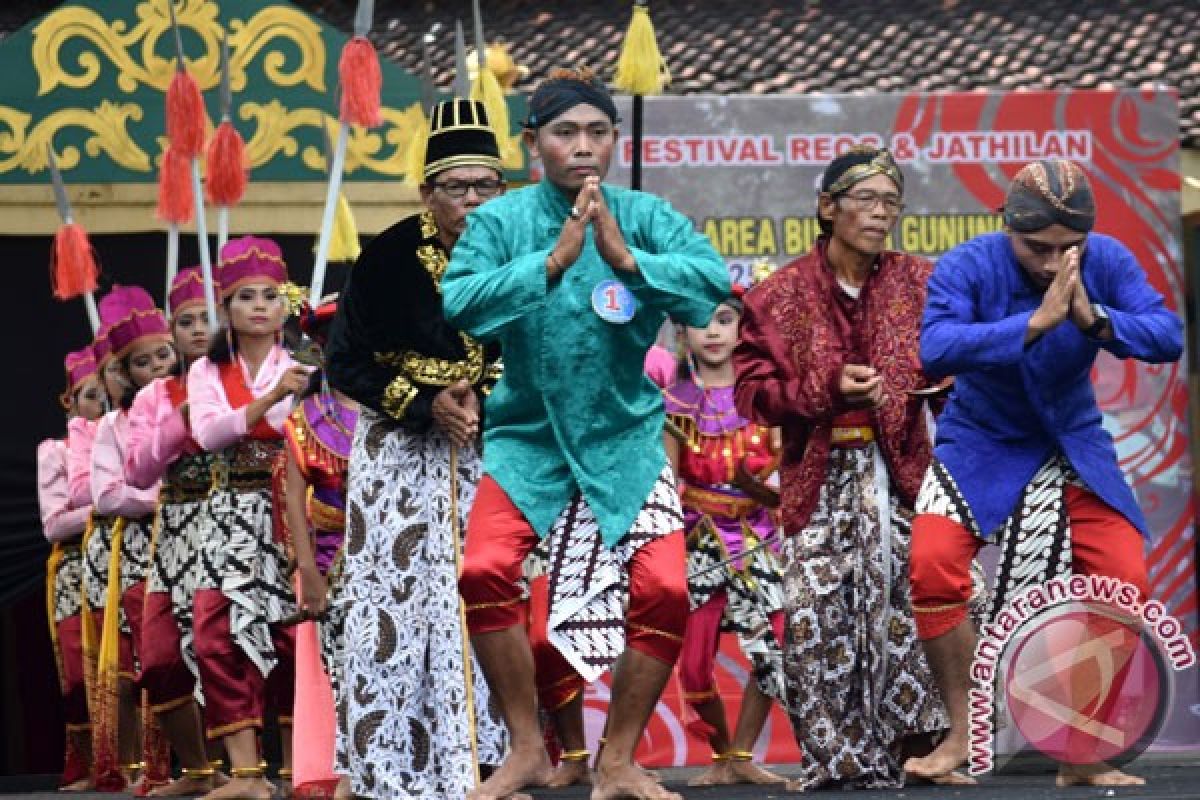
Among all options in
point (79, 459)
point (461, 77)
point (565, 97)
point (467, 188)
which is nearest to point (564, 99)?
point (565, 97)

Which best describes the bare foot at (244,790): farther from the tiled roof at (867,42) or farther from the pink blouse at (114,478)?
the tiled roof at (867,42)

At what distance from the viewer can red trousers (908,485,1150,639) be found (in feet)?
26.3

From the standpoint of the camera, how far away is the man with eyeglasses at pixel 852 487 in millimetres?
8828

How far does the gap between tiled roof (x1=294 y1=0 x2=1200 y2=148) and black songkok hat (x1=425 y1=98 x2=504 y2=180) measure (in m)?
7.49

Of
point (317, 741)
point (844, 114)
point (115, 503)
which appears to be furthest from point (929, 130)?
point (317, 741)

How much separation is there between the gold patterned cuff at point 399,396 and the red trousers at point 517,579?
2.44 ft

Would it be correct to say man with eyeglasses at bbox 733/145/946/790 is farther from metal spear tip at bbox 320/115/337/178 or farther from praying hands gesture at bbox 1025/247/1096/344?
metal spear tip at bbox 320/115/337/178

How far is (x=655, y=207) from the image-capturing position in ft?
25.8

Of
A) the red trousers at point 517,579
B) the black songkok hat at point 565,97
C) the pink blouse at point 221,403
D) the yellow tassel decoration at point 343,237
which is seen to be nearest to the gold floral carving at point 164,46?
the yellow tassel decoration at point 343,237

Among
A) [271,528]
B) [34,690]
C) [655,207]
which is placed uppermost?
[655,207]

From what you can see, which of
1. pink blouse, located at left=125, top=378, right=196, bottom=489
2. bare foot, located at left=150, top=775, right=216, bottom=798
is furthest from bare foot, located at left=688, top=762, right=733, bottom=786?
pink blouse, located at left=125, top=378, right=196, bottom=489

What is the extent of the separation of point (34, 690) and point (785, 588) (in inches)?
344

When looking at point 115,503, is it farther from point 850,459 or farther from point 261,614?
point 850,459

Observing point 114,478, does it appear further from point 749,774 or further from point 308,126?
point 749,774
